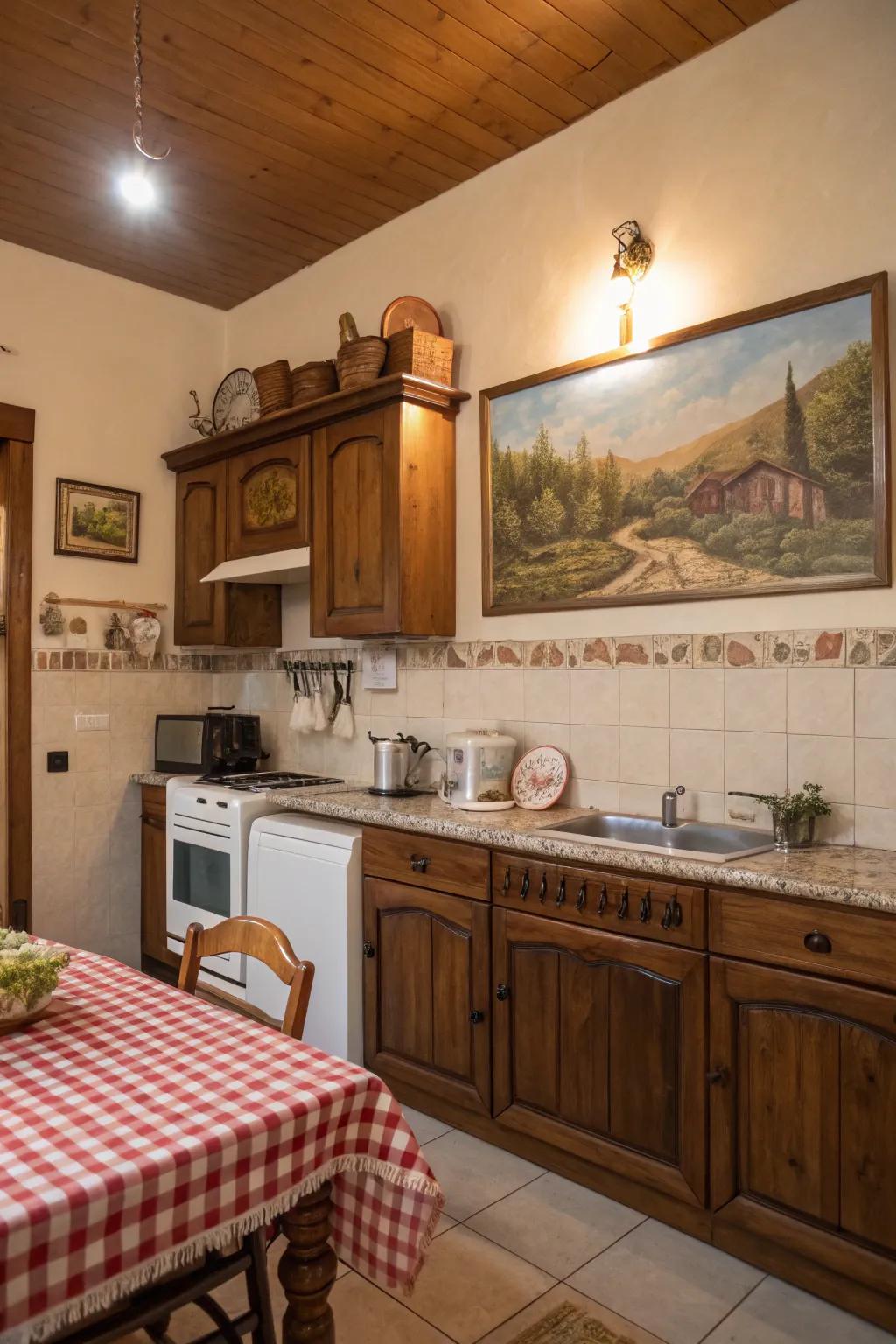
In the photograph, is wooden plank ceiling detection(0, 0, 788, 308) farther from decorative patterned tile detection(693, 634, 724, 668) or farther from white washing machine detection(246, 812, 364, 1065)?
white washing machine detection(246, 812, 364, 1065)

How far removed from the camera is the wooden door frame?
3668 millimetres

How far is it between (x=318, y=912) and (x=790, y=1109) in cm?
153

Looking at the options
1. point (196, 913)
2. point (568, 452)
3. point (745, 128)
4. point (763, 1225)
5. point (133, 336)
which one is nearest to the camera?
point (763, 1225)

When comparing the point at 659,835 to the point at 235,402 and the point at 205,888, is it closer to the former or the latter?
the point at 205,888

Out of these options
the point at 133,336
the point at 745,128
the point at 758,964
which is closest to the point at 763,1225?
the point at 758,964

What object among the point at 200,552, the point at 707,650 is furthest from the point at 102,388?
the point at 707,650

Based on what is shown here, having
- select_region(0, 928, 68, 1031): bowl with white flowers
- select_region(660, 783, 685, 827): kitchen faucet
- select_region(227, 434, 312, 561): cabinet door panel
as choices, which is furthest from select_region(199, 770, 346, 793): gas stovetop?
select_region(0, 928, 68, 1031): bowl with white flowers

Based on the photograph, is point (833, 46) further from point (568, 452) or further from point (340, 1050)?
point (340, 1050)

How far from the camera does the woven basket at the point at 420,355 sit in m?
3.18

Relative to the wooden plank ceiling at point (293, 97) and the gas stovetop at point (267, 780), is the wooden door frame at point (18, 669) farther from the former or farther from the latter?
the wooden plank ceiling at point (293, 97)

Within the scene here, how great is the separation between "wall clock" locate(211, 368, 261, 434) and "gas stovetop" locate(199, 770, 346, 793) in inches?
61.9

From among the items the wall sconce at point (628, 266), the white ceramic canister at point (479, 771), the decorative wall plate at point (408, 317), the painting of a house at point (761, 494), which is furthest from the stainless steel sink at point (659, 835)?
the decorative wall plate at point (408, 317)

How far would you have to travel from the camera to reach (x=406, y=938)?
2.72 meters

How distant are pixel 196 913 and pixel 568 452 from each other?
224 cm
